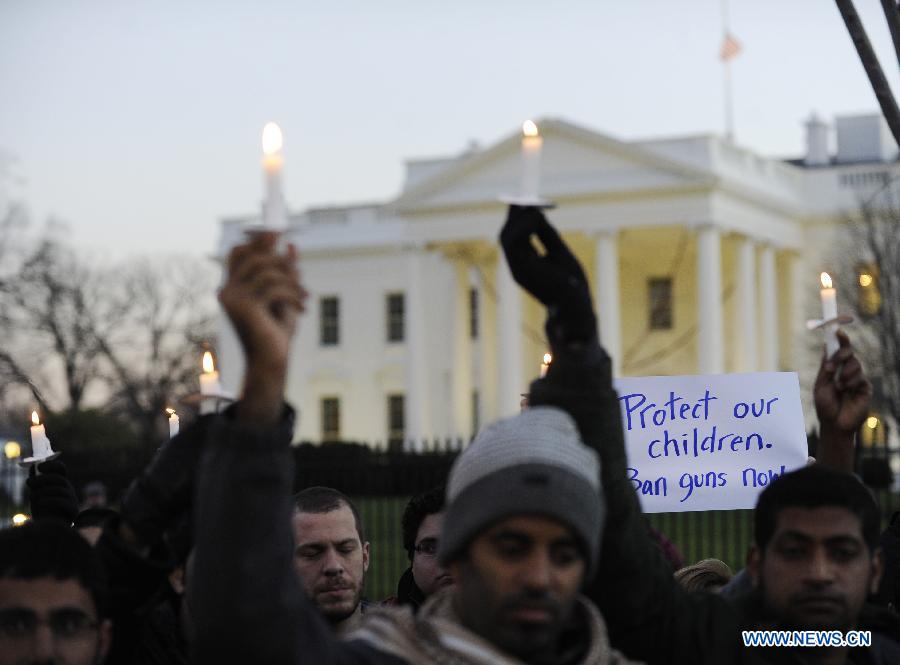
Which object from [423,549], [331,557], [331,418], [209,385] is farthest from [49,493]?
[331,418]

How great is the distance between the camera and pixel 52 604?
3.43 metres

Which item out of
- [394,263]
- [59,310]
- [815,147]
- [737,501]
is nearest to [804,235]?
[815,147]

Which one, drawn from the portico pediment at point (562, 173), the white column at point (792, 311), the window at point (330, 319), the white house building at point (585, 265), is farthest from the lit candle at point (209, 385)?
the window at point (330, 319)

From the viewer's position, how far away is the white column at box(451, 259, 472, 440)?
58.1 metres

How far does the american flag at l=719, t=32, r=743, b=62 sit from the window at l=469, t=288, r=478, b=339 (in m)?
11.0

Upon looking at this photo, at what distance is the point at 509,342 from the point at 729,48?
39.1 feet

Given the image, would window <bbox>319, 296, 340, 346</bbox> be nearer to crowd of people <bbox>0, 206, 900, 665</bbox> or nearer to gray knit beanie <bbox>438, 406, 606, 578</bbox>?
crowd of people <bbox>0, 206, 900, 665</bbox>

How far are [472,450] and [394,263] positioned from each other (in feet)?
201

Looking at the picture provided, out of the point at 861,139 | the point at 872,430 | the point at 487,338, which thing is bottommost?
the point at 872,430

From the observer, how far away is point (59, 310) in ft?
196

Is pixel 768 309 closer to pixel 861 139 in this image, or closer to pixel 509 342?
pixel 509 342

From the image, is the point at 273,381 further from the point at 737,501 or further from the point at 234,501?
the point at 737,501

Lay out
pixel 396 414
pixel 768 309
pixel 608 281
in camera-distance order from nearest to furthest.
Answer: pixel 608 281 → pixel 768 309 → pixel 396 414

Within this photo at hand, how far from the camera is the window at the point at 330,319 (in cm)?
6588
